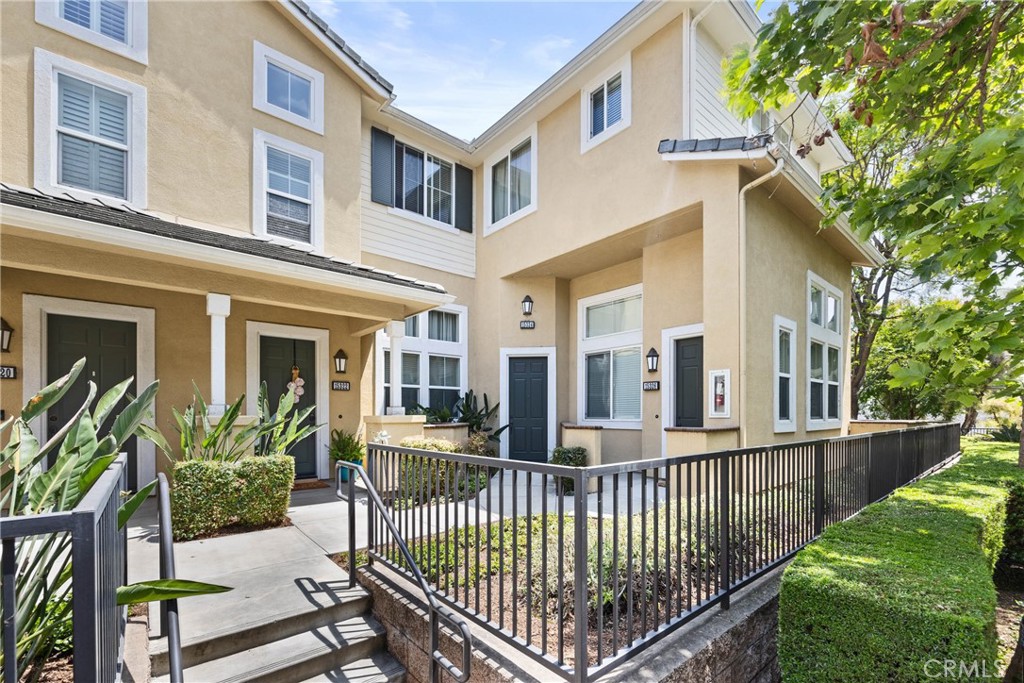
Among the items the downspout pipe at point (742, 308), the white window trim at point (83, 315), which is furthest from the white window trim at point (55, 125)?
the downspout pipe at point (742, 308)

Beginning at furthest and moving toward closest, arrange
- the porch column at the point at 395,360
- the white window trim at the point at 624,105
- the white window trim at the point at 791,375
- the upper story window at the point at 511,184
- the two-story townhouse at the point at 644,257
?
1. the upper story window at the point at 511,184
2. the white window trim at the point at 624,105
3. the porch column at the point at 395,360
4. the white window trim at the point at 791,375
5. the two-story townhouse at the point at 644,257

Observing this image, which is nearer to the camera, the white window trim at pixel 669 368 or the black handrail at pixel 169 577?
the black handrail at pixel 169 577

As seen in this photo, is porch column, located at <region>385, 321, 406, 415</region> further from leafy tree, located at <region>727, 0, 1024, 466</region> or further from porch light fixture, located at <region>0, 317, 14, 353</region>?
leafy tree, located at <region>727, 0, 1024, 466</region>

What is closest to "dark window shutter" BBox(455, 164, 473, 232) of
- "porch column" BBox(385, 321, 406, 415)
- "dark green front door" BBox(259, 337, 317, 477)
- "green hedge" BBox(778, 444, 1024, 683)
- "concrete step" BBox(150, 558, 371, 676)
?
"porch column" BBox(385, 321, 406, 415)

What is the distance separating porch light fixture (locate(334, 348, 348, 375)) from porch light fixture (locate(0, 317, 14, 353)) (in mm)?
4024

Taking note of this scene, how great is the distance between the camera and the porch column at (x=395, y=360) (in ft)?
26.9

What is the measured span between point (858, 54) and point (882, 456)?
4.73 m

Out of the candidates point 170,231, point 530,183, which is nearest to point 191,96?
point 170,231

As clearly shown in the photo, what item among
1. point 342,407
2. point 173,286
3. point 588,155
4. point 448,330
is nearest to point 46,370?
point 173,286

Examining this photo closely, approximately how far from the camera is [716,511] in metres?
3.36

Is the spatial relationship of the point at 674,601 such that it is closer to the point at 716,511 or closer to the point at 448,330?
the point at 716,511

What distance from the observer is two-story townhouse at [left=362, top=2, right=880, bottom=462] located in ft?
23.6

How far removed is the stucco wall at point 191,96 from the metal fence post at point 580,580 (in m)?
7.26

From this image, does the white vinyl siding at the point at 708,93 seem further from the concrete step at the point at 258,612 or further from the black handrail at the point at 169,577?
the black handrail at the point at 169,577
